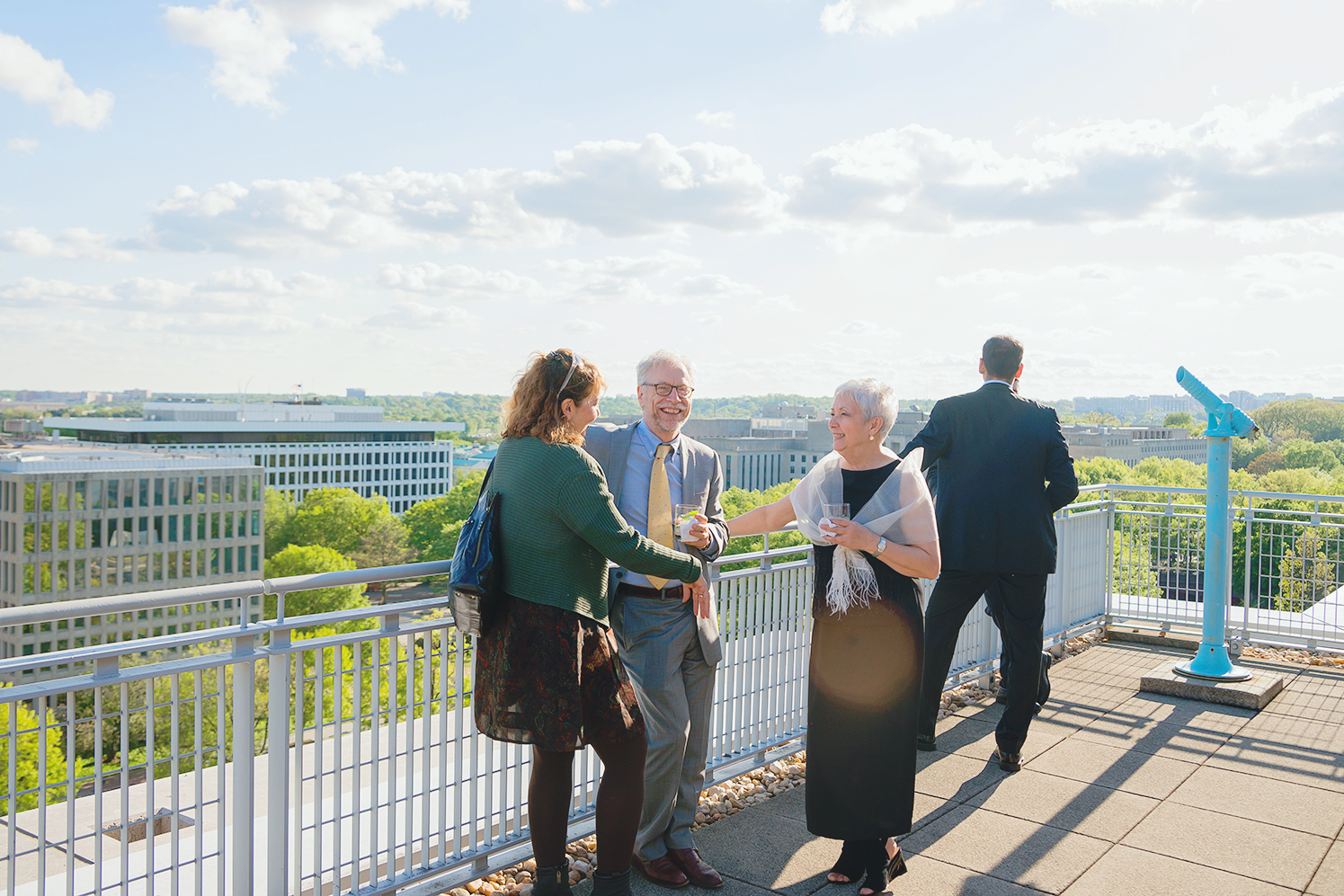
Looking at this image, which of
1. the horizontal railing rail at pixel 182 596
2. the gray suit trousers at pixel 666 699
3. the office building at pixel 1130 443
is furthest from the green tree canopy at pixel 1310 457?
the horizontal railing rail at pixel 182 596

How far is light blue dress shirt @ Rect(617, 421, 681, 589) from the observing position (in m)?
3.36

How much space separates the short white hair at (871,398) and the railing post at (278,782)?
1883mm

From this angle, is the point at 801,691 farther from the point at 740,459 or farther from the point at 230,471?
the point at 740,459

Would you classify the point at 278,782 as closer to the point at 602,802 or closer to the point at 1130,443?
the point at 602,802

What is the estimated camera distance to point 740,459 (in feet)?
409

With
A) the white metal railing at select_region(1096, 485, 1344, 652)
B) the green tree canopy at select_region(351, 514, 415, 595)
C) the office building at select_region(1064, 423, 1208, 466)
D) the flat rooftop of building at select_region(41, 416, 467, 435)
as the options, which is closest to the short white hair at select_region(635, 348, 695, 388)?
the white metal railing at select_region(1096, 485, 1344, 652)

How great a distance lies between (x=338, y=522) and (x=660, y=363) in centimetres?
9345

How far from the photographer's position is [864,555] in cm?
321

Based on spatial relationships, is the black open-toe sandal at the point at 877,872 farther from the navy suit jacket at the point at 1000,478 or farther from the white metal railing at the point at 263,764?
the navy suit jacket at the point at 1000,478

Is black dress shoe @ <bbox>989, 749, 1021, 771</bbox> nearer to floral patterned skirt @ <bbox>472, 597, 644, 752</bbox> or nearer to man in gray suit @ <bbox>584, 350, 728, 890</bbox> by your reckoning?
man in gray suit @ <bbox>584, 350, 728, 890</bbox>

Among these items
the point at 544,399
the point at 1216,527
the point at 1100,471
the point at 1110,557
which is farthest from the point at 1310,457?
the point at 544,399

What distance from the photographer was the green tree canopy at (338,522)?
298ft

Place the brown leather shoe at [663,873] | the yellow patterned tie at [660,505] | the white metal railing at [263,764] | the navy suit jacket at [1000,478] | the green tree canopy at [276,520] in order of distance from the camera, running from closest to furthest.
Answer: the white metal railing at [263,764], the yellow patterned tie at [660,505], the brown leather shoe at [663,873], the navy suit jacket at [1000,478], the green tree canopy at [276,520]

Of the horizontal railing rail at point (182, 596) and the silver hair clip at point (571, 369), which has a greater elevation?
the silver hair clip at point (571, 369)
